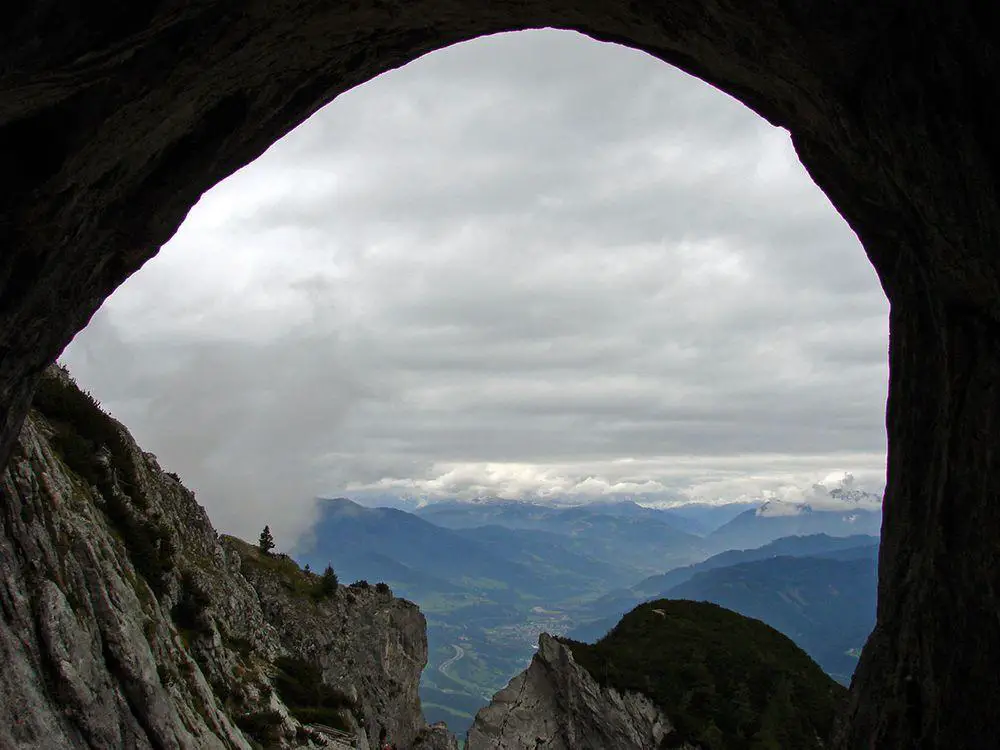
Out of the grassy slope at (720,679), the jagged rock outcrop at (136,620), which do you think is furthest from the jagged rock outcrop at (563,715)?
the jagged rock outcrop at (136,620)

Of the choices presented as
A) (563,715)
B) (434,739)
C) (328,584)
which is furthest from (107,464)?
(563,715)

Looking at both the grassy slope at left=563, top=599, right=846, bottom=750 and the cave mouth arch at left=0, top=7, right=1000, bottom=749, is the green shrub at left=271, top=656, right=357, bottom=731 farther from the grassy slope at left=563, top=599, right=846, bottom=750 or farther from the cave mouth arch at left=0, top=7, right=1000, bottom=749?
the grassy slope at left=563, top=599, right=846, bottom=750

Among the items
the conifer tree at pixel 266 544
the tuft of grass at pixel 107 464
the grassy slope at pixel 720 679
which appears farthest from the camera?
the conifer tree at pixel 266 544

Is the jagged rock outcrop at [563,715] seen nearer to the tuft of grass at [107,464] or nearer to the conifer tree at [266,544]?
the conifer tree at [266,544]

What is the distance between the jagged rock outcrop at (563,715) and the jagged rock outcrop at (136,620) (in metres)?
13.1

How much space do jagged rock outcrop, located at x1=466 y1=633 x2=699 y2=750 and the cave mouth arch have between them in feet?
189

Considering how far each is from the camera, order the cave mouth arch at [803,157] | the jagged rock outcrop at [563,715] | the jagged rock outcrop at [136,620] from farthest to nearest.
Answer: the jagged rock outcrop at [563,715] → the jagged rock outcrop at [136,620] → the cave mouth arch at [803,157]

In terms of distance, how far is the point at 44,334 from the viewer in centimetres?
1459

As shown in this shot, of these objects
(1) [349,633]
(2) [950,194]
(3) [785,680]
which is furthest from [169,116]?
(3) [785,680]

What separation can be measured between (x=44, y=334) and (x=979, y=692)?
19.3 metres

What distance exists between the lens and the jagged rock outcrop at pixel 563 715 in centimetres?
6299

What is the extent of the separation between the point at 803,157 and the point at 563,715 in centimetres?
6830

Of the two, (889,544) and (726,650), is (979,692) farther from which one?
(726,650)

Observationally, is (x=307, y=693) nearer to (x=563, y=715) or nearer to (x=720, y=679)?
(x=563, y=715)
